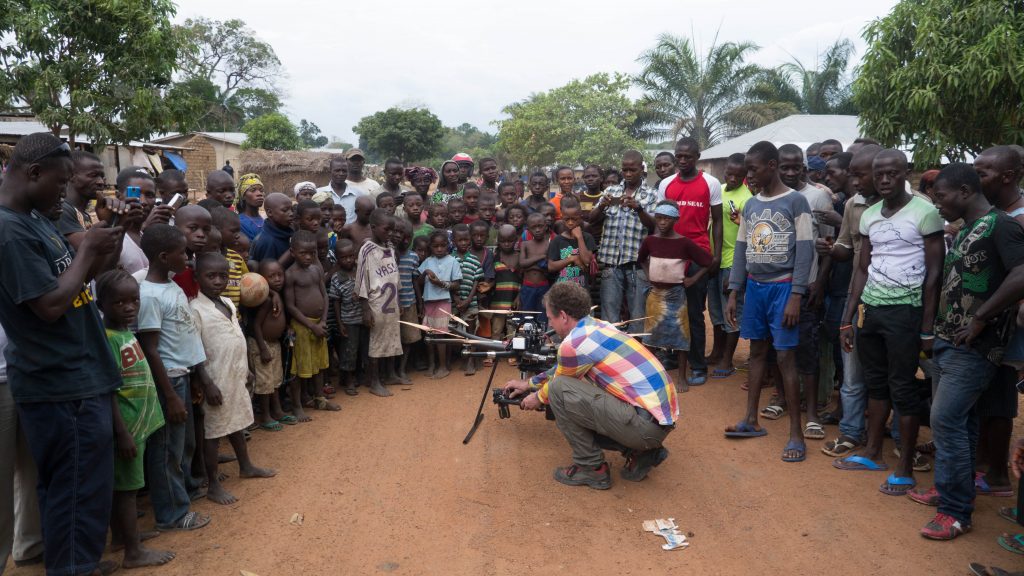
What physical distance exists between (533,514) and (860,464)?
2308mm

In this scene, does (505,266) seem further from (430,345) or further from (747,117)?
(747,117)

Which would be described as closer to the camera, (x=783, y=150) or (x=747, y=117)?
(x=783, y=150)

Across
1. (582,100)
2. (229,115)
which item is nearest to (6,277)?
(582,100)

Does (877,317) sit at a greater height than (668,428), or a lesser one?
greater

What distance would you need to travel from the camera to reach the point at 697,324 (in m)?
6.34

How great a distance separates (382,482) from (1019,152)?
416cm

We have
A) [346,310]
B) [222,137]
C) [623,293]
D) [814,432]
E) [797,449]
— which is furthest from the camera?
[222,137]

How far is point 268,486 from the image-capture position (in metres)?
4.18

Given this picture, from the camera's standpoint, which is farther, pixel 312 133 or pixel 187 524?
pixel 312 133

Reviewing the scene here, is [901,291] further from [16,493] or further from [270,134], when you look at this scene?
[270,134]

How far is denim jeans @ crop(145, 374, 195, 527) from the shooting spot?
11.6 feet

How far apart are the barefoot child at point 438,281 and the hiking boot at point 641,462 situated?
2590 mm

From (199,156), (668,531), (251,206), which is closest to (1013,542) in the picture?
(668,531)

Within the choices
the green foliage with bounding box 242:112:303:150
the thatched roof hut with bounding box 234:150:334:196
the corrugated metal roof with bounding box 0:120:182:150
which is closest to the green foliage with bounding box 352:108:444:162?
the green foliage with bounding box 242:112:303:150
